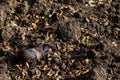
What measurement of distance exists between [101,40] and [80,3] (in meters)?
0.74

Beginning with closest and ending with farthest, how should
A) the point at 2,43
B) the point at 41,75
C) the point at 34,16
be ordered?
the point at 41,75, the point at 2,43, the point at 34,16

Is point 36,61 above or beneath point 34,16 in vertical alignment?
beneath

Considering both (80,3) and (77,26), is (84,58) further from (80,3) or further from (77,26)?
(80,3)

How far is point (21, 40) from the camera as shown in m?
4.07

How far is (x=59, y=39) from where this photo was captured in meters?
4.14

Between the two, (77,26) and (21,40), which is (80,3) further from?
(21,40)

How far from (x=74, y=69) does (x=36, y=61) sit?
443mm

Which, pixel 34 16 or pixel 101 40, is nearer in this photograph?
→ pixel 101 40

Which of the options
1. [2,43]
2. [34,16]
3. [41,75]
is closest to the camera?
[41,75]

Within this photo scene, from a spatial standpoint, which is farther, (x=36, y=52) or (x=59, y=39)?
(x=59, y=39)

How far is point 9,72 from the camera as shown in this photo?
375cm

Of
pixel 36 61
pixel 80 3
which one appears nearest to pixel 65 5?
pixel 80 3

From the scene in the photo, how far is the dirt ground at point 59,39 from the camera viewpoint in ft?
12.4

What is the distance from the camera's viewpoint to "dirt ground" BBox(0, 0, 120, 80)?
377 centimetres
